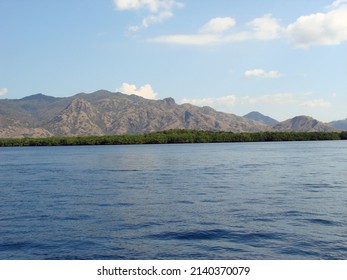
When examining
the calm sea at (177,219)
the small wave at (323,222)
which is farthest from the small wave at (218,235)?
the small wave at (323,222)

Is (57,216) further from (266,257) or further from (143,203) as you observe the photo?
(266,257)

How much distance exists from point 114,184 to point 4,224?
24018 mm

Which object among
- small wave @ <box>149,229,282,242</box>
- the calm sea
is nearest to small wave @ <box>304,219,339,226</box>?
the calm sea

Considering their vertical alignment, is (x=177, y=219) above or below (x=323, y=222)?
below

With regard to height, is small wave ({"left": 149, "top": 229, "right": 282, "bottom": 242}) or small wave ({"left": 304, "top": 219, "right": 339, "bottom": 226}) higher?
small wave ({"left": 304, "top": 219, "right": 339, "bottom": 226})

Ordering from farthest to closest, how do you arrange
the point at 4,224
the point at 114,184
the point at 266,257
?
the point at 114,184 < the point at 4,224 < the point at 266,257

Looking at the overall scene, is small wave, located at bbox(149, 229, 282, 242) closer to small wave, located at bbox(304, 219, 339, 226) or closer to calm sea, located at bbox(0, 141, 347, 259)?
calm sea, located at bbox(0, 141, 347, 259)

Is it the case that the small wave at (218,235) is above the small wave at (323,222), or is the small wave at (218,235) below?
below

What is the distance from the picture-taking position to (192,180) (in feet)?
197

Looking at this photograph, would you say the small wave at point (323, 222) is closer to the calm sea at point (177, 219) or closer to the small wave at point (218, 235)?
the calm sea at point (177, 219)

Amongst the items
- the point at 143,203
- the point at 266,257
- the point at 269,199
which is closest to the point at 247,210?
the point at 269,199

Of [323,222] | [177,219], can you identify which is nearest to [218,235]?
[177,219]

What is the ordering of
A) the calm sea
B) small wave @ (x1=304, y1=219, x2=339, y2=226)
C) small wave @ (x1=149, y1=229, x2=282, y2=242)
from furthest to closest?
small wave @ (x1=304, y1=219, x2=339, y2=226) < small wave @ (x1=149, y1=229, x2=282, y2=242) < the calm sea

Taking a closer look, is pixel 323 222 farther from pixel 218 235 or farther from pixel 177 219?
pixel 177 219
